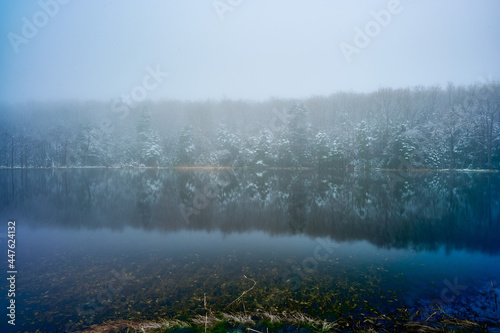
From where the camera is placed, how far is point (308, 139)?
58812 mm

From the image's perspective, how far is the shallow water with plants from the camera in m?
6.42

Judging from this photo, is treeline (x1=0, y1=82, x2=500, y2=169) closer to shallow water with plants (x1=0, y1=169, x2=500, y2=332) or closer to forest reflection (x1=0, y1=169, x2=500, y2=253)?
forest reflection (x1=0, y1=169, x2=500, y2=253)

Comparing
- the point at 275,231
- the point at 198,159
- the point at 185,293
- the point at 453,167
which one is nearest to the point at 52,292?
the point at 185,293

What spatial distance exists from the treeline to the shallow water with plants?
40.1m

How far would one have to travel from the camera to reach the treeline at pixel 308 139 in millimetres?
56250

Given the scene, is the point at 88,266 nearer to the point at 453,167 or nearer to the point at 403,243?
the point at 403,243

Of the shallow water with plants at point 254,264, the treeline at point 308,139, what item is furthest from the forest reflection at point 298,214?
the treeline at point 308,139

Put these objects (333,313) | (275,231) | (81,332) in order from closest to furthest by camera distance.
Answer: (81,332) → (333,313) → (275,231)

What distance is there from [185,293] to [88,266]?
398cm

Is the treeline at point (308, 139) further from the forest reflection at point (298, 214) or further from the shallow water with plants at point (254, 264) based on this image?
the shallow water with plants at point (254, 264)

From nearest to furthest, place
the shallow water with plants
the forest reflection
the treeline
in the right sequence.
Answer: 1. the shallow water with plants
2. the forest reflection
3. the treeline

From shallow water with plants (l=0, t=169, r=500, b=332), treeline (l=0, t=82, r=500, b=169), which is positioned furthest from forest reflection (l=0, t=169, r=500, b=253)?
treeline (l=0, t=82, r=500, b=169)

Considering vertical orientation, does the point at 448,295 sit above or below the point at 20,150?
below

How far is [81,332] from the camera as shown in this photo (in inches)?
219
